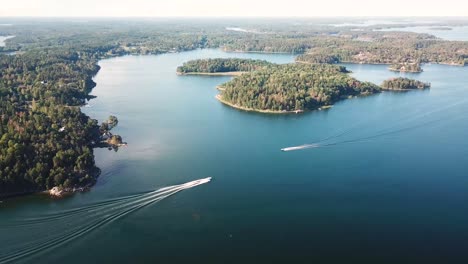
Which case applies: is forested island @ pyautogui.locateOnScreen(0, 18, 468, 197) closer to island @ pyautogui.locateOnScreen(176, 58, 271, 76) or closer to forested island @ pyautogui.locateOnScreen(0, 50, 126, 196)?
forested island @ pyautogui.locateOnScreen(0, 50, 126, 196)

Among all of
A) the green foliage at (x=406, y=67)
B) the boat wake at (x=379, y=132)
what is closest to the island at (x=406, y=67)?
the green foliage at (x=406, y=67)

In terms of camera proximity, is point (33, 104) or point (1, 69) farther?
point (1, 69)

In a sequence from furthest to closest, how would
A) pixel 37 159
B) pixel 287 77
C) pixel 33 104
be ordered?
pixel 287 77 < pixel 33 104 < pixel 37 159

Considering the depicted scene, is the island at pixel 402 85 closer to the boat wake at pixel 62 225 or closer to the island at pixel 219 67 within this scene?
the island at pixel 219 67

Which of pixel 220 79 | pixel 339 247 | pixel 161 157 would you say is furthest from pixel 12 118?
pixel 220 79

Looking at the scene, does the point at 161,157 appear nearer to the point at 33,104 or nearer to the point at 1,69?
the point at 33,104

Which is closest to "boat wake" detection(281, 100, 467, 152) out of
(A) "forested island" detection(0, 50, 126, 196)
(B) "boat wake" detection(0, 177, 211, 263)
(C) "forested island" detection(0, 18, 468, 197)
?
(C) "forested island" detection(0, 18, 468, 197)

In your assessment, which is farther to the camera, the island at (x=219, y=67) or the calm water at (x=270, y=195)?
the island at (x=219, y=67)
